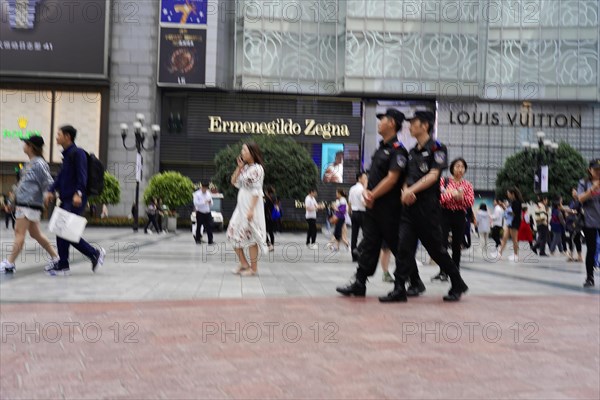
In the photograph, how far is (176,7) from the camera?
43.1 m

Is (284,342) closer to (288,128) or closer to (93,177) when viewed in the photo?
(93,177)

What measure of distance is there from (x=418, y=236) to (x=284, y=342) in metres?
2.50

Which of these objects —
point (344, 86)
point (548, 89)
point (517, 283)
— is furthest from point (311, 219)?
point (548, 89)

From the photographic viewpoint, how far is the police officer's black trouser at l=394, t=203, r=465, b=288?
6.06m

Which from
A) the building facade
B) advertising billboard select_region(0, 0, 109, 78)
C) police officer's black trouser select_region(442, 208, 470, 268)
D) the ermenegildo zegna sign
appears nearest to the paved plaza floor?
police officer's black trouser select_region(442, 208, 470, 268)

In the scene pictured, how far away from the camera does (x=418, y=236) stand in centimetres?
621

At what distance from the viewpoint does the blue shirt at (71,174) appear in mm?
7777

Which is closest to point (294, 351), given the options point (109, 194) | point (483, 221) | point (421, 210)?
point (421, 210)

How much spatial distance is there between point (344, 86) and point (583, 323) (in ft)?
128

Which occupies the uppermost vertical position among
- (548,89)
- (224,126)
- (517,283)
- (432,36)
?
(432,36)

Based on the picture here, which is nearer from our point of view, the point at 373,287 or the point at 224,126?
the point at 373,287

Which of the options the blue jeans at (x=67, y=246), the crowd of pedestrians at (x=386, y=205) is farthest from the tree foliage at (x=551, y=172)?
the blue jeans at (x=67, y=246)

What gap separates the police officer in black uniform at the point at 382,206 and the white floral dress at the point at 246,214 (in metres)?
2.08

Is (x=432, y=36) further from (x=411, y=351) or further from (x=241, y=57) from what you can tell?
(x=411, y=351)
